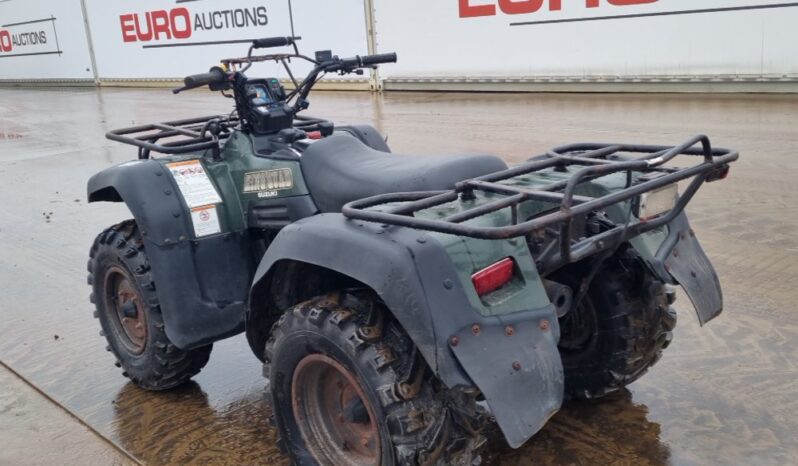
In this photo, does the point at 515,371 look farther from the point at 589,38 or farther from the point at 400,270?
the point at 589,38

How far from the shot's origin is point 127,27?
2270 cm

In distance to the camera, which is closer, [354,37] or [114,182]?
[114,182]

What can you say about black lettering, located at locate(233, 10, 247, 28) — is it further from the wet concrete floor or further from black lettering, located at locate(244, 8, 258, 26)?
the wet concrete floor

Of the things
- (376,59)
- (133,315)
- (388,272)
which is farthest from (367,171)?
(133,315)

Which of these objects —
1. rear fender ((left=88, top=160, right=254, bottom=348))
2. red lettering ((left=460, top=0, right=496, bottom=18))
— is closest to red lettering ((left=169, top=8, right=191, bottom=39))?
red lettering ((left=460, top=0, right=496, bottom=18))

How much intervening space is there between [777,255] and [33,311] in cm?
471

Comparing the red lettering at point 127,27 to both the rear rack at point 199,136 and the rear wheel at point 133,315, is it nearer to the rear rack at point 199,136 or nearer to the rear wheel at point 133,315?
the rear rack at point 199,136

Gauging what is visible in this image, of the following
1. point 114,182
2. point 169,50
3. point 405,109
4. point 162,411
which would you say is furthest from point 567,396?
point 169,50

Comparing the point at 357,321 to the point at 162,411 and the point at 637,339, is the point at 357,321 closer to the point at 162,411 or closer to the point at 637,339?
the point at 637,339

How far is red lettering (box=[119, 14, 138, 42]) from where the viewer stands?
22.5m

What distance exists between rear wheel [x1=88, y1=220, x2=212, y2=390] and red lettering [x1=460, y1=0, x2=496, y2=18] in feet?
37.7

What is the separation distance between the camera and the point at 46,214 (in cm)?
761

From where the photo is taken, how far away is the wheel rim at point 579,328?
3207 mm

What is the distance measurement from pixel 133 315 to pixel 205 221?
0.67 m
